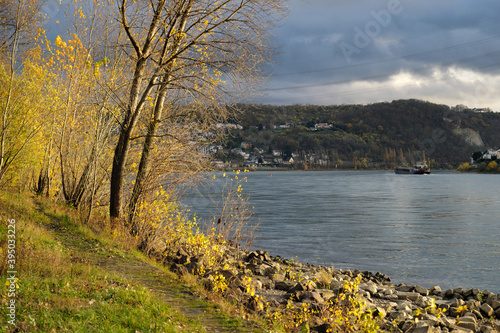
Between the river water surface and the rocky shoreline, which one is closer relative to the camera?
the rocky shoreline

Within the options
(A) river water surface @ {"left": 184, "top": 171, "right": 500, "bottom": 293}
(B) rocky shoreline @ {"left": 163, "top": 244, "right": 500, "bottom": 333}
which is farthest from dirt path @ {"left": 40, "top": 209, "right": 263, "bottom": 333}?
(A) river water surface @ {"left": 184, "top": 171, "right": 500, "bottom": 293}

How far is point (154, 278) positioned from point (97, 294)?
2.42 metres

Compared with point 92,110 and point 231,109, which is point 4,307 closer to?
point 231,109

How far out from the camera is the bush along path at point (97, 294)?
6105 millimetres

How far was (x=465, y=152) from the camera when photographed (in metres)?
171

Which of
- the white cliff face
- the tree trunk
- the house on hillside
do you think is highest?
the white cliff face

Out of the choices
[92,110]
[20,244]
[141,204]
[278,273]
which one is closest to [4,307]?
[20,244]

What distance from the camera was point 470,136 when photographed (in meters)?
169

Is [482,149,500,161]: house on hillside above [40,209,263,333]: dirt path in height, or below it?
above

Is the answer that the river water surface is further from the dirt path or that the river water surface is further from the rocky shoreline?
the dirt path

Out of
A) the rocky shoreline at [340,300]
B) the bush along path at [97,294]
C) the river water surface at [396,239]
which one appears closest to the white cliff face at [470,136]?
the river water surface at [396,239]

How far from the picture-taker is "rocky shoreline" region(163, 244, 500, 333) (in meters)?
9.12

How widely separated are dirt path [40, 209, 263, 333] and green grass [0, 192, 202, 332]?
11.6 inches

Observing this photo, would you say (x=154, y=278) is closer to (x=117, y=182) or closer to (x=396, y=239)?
(x=117, y=182)
